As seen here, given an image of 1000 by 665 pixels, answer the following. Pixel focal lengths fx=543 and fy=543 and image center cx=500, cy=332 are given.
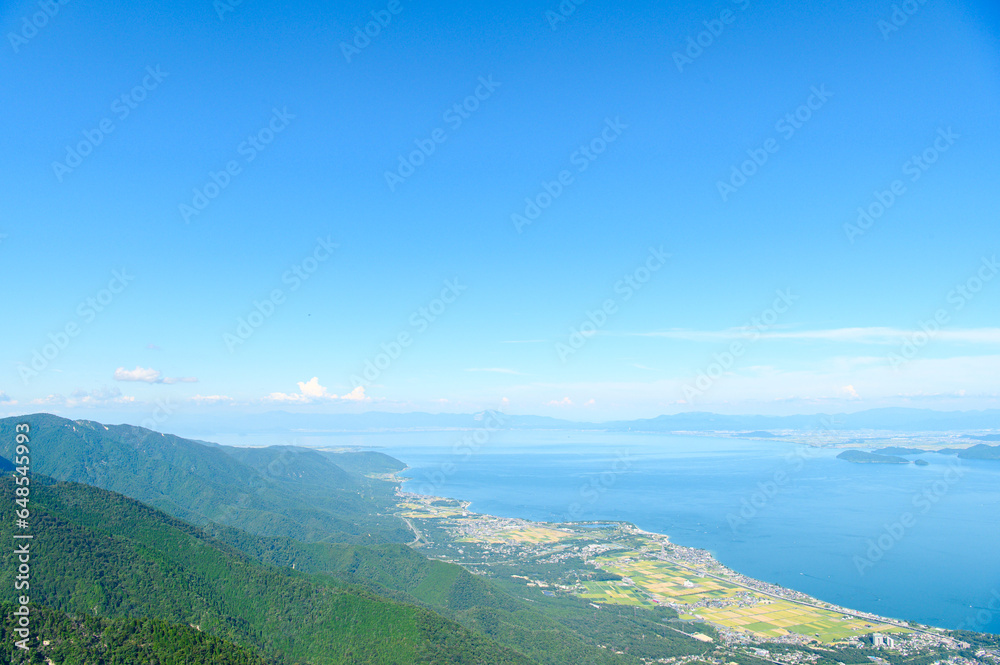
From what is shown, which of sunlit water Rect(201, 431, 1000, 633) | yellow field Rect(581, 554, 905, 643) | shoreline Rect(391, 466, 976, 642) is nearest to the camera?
yellow field Rect(581, 554, 905, 643)

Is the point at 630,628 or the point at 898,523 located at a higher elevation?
the point at 898,523

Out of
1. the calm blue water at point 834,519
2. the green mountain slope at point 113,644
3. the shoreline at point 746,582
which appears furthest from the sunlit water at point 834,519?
the green mountain slope at point 113,644

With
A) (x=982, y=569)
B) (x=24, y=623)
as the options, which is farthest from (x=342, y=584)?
(x=982, y=569)

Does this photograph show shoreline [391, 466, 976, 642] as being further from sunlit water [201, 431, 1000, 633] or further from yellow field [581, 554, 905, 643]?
sunlit water [201, 431, 1000, 633]

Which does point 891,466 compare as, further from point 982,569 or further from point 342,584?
point 342,584

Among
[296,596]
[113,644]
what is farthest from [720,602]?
[113,644]

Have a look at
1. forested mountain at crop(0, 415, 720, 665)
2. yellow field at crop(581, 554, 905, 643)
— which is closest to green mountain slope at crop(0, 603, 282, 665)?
forested mountain at crop(0, 415, 720, 665)

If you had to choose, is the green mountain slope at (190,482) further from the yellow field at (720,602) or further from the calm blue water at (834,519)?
the calm blue water at (834,519)
